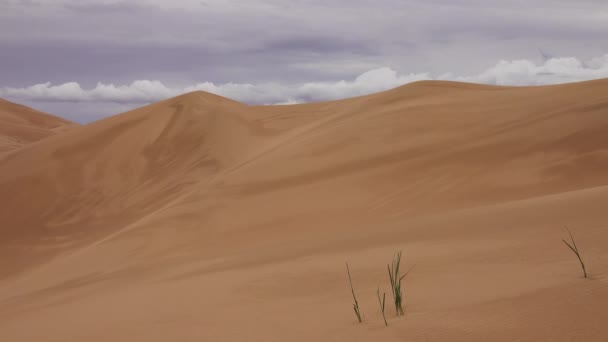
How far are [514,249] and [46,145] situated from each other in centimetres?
1832

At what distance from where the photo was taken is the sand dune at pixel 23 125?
5381 cm

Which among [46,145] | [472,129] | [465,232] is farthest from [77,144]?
[465,232]

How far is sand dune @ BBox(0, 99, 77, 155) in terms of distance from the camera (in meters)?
53.8

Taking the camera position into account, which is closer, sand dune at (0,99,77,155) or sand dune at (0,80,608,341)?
sand dune at (0,80,608,341)

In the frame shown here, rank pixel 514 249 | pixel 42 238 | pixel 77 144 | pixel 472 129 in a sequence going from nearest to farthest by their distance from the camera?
pixel 514 249, pixel 472 129, pixel 42 238, pixel 77 144

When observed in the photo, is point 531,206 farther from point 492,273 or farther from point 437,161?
point 437,161

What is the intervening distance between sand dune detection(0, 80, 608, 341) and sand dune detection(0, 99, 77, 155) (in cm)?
3072

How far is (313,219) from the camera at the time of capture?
10203 mm

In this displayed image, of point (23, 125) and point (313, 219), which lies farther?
point (23, 125)

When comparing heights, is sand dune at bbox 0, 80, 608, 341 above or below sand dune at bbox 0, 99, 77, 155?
below

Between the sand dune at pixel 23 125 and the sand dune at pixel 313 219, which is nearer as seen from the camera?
the sand dune at pixel 313 219

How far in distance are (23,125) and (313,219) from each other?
61141 mm

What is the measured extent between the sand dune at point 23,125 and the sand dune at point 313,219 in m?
30.7

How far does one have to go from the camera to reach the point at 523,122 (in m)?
12.1
